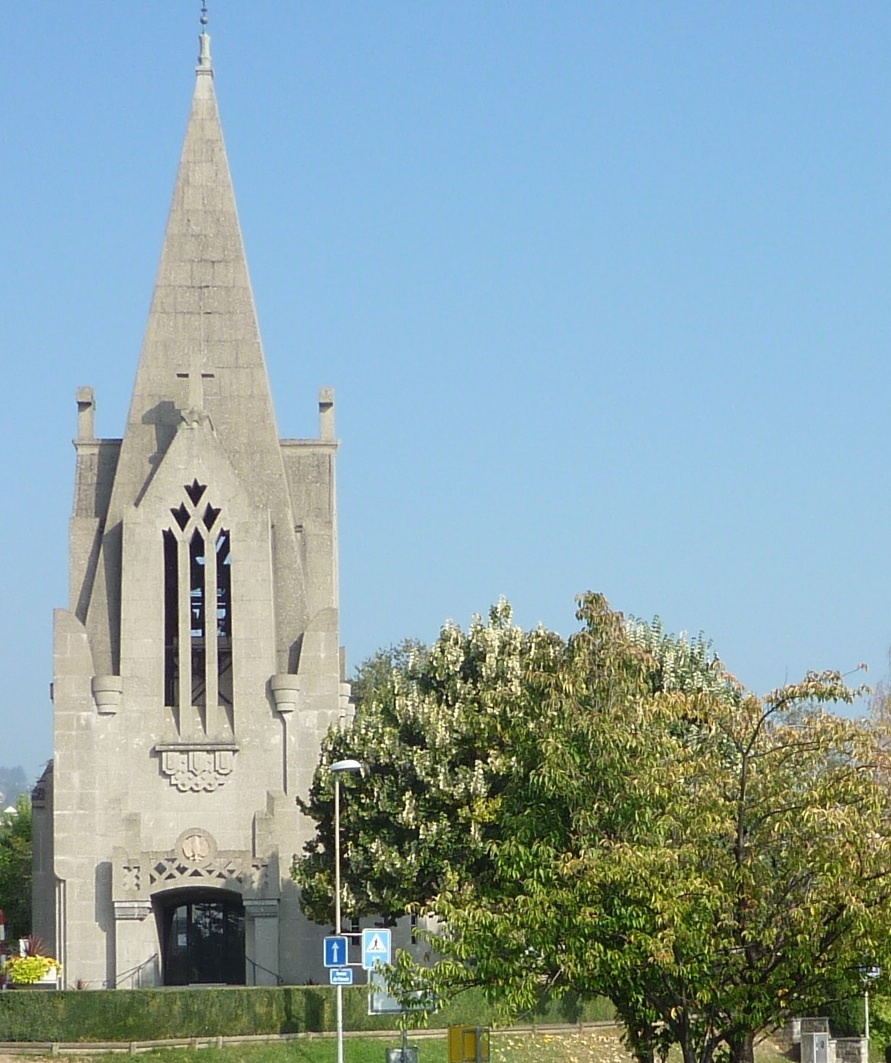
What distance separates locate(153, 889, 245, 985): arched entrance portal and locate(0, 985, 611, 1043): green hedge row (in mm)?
11918

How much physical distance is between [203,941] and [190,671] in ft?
26.8

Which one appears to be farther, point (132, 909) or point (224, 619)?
point (224, 619)

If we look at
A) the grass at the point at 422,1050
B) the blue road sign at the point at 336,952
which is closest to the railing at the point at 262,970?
the grass at the point at 422,1050

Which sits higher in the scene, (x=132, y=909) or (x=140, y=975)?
(x=132, y=909)

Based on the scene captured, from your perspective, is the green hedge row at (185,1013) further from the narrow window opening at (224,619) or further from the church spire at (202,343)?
the church spire at (202,343)

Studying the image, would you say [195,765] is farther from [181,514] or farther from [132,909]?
[181,514]

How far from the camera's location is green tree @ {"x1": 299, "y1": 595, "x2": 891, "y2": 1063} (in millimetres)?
27469

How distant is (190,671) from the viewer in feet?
184

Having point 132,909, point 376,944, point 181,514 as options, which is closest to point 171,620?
point 181,514

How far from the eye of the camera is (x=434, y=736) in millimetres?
48406

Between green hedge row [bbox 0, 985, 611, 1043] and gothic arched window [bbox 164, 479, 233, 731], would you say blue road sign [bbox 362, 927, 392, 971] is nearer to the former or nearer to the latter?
green hedge row [bbox 0, 985, 611, 1043]

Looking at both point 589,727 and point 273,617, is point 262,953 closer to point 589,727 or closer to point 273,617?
point 273,617

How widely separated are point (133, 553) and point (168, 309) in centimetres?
838

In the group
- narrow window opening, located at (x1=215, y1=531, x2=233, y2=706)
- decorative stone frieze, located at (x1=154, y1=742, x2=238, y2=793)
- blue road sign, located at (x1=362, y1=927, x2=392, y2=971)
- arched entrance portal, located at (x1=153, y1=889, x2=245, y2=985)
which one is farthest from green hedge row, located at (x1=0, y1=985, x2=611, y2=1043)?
narrow window opening, located at (x1=215, y1=531, x2=233, y2=706)
